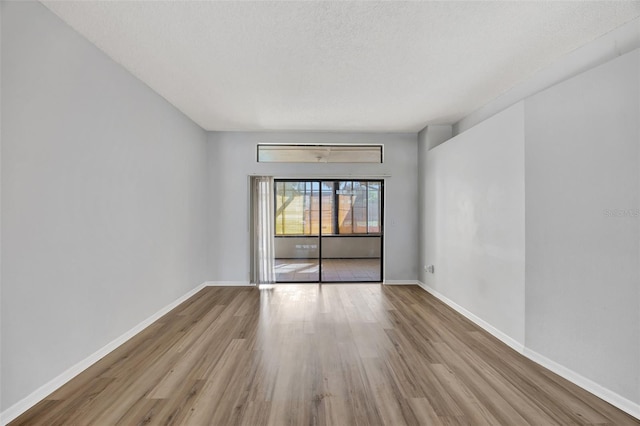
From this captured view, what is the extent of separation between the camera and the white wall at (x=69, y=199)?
6.09 ft

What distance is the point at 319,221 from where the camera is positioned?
18.3ft

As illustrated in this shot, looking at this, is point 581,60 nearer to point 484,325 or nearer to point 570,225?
point 570,225

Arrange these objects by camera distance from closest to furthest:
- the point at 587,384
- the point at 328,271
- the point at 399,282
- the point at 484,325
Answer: the point at 587,384 < the point at 484,325 < the point at 399,282 < the point at 328,271

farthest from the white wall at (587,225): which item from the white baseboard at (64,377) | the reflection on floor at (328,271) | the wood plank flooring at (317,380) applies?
the white baseboard at (64,377)

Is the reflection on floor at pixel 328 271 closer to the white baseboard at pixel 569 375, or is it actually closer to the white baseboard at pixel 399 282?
the white baseboard at pixel 399 282

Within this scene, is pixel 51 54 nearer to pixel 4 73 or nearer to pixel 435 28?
pixel 4 73

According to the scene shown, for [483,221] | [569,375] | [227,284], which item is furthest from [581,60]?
[227,284]

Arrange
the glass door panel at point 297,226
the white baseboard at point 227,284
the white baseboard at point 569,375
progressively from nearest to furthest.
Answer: the white baseboard at point 569,375, the white baseboard at point 227,284, the glass door panel at point 297,226

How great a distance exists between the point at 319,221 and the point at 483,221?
9.51 ft

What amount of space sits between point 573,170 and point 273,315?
3368 mm

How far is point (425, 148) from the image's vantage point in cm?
505

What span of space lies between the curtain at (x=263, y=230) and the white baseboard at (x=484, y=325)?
2840 mm

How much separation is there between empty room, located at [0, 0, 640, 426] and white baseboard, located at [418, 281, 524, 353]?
37 millimetres

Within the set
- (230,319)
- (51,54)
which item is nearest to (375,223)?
(230,319)
